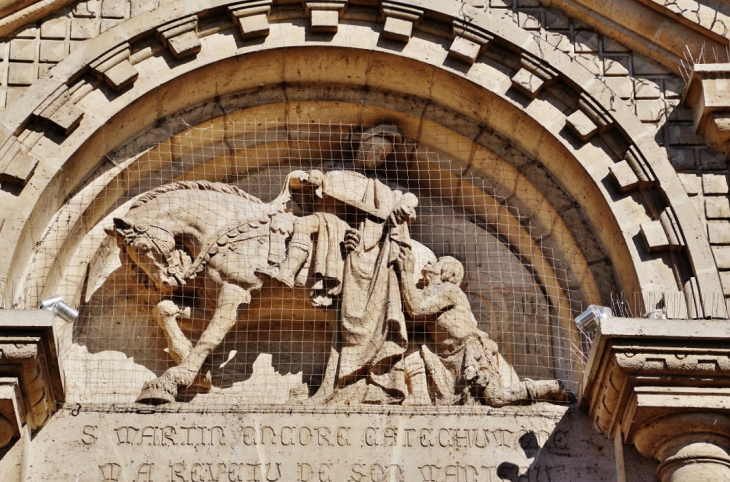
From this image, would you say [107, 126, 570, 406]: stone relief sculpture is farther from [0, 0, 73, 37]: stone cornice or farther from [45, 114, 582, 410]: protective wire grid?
[0, 0, 73, 37]: stone cornice

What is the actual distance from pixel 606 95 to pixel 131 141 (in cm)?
371

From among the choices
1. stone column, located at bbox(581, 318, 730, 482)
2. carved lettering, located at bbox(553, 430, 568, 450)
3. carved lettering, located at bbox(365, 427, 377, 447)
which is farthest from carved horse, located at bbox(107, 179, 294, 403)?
stone column, located at bbox(581, 318, 730, 482)

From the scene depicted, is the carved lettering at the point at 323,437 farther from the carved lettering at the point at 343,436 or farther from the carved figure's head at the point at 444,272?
Result: the carved figure's head at the point at 444,272

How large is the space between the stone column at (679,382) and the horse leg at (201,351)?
2804 mm

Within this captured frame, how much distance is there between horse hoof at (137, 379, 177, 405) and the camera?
35.4ft

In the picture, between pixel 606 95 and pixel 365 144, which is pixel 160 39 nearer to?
pixel 365 144

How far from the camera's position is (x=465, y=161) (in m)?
12.2

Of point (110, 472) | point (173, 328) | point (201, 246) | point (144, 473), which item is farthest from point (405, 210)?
point (110, 472)

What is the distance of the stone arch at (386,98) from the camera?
35.9 ft

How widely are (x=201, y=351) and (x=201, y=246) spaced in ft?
3.01

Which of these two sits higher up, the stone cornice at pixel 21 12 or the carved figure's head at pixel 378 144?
the stone cornice at pixel 21 12

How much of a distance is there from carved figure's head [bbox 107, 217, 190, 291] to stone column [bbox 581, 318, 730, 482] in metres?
3.32

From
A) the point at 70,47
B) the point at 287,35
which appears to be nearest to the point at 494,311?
the point at 287,35

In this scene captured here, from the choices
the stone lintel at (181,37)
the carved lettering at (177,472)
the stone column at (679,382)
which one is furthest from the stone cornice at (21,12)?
the stone column at (679,382)
